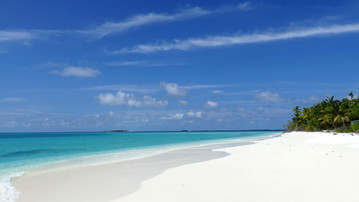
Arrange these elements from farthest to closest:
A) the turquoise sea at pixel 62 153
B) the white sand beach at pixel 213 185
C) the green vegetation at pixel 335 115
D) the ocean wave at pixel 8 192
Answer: the green vegetation at pixel 335 115, the turquoise sea at pixel 62 153, the ocean wave at pixel 8 192, the white sand beach at pixel 213 185

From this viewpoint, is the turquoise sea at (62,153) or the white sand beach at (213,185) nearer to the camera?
the white sand beach at (213,185)

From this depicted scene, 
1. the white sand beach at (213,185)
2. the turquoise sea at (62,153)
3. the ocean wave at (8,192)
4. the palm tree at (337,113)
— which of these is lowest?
the turquoise sea at (62,153)

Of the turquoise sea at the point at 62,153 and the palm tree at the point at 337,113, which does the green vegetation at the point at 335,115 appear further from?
the turquoise sea at the point at 62,153

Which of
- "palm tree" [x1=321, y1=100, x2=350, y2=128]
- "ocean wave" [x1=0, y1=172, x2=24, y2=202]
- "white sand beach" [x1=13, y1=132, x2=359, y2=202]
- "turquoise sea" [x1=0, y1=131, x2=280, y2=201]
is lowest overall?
"turquoise sea" [x1=0, y1=131, x2=280, y2=201]

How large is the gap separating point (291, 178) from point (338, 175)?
5.14ft

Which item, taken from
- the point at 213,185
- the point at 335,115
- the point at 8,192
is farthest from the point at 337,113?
the point at 8,192

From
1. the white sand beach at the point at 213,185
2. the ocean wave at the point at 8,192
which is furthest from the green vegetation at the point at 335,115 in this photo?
the ocean wave at the point at 8,192

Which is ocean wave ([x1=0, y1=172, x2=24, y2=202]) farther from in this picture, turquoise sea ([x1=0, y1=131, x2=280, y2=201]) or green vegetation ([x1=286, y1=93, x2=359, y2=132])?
green vegetation ([x1=286, y1=93, x2=359, y2=132])

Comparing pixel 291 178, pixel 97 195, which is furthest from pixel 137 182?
pixel 291 178

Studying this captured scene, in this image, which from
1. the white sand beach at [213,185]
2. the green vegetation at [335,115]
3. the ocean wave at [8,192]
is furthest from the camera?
the green vegetation at [335,115]

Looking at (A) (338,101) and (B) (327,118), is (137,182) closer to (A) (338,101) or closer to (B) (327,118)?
(B) (327,118)

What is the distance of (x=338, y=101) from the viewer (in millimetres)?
57344

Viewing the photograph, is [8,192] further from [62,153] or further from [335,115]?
[335,115]

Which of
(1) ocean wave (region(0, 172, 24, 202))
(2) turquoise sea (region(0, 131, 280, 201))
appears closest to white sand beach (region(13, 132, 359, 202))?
(1) ocean wave (region(0, 172, 24, 202))
